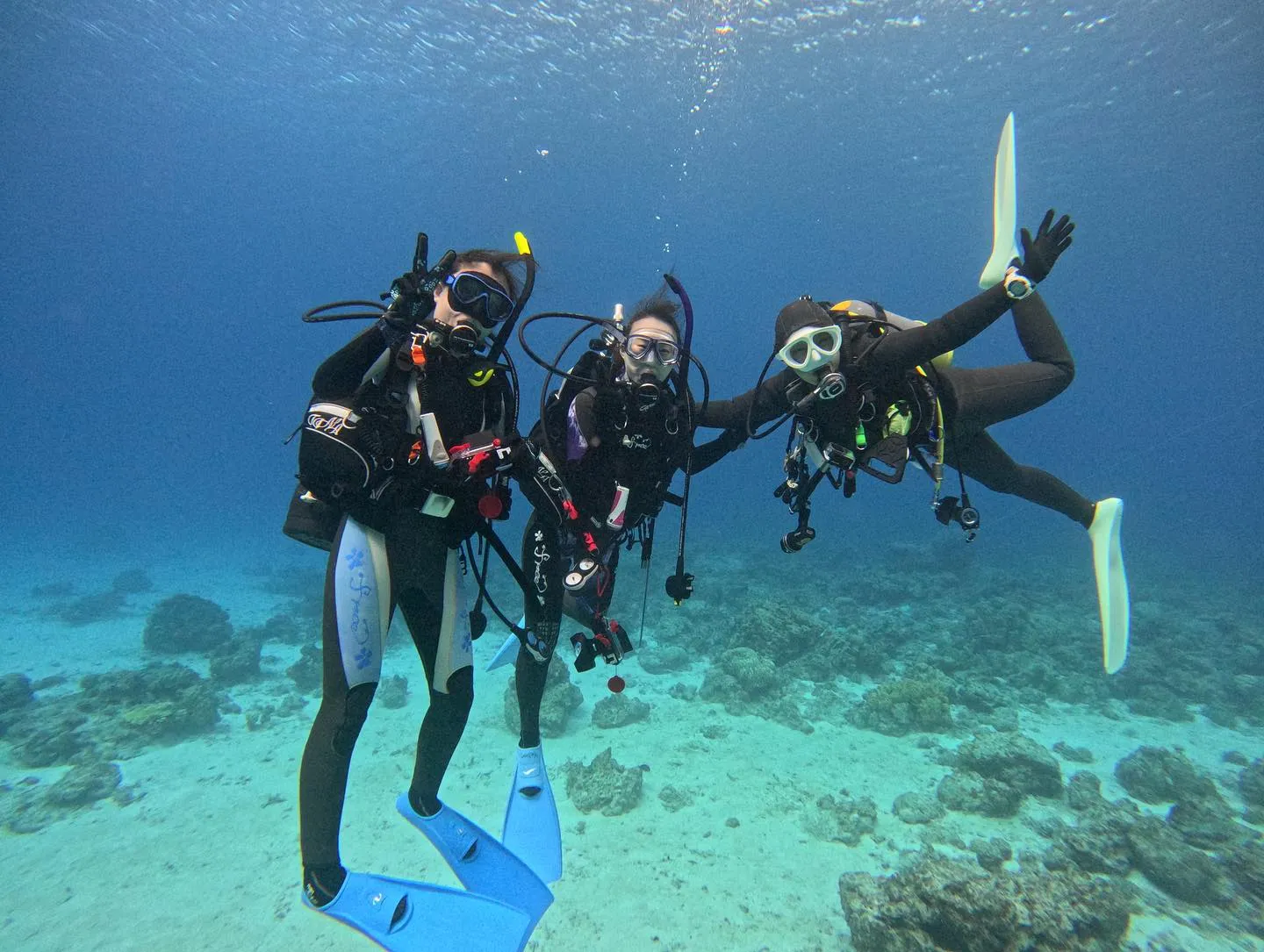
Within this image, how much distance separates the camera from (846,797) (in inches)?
278

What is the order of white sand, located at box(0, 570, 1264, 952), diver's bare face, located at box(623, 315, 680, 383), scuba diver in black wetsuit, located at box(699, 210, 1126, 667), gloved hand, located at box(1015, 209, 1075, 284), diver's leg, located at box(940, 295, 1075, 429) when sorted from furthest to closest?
white sand, located at box(0, 570, 1264, 952)
diver's leg, located at box(940, 295, 1075, 429)
diver's bare face, located at box(623, 315, 680, 383)
scuba diver in black wetsuit, located at box(699, 210, 1126, 667)
gloved hand, located at box(1015, 209, 1075, 284)

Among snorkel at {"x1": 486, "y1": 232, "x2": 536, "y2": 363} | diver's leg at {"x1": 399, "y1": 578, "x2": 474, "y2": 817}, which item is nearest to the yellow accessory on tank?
snorkel at {"x1": 486, "y1": 232, "x2": 536, "y2": 363}

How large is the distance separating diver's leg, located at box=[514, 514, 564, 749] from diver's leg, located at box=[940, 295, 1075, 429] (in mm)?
3706

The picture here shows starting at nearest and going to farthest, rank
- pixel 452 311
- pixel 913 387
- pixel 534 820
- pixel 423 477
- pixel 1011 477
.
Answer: pixel 423 477
pixel 452 311
pixel 913 387
pixel 534 820
pixel 1011 477

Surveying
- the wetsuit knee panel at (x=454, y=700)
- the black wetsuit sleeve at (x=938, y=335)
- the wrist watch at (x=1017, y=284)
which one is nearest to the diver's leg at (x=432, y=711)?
the wetsuit knee panel at (x=454, y=700)

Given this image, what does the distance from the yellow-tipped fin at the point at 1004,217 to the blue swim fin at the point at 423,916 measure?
5.62 m

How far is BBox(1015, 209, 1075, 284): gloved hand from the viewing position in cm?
350

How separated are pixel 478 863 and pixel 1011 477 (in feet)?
19.7

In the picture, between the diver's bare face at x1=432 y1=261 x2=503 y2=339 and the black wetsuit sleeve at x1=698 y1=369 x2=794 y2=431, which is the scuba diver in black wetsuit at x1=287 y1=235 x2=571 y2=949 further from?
the black wetsuit sleeve at x1=698 y1=369 x2=794 y2=431

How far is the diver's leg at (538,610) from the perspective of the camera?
4371 mm

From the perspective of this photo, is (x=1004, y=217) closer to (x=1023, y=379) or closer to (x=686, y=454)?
(x=1023, y=379)

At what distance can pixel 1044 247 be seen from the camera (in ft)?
11.6

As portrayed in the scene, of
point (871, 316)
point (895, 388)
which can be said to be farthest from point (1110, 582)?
point (871, 316)

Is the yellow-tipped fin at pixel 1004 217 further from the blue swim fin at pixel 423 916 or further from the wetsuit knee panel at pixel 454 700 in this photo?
the blue swim fin at pixel 423 916
